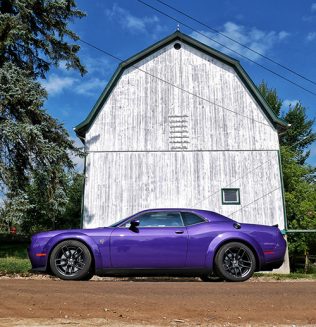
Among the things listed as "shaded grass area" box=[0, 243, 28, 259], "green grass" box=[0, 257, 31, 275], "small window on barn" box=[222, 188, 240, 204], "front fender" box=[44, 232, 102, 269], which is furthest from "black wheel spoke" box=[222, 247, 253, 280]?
"shaded grass area" box=[0, 243, 28, 259]

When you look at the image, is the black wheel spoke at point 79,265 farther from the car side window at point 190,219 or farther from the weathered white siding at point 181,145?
the weathered white siding at point 181,145

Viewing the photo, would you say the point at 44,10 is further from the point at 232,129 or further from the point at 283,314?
the point at 283,314

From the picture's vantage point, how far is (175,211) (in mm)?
7488

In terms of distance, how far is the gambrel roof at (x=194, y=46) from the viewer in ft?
52.1

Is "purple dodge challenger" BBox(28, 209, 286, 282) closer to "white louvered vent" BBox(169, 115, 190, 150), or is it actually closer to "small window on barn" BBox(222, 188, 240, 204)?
"small window on barn" BBox(222, 188, 240, 204)

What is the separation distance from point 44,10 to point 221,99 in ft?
25.8

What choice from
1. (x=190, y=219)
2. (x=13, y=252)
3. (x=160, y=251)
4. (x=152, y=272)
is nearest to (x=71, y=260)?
(x=152, y=272)

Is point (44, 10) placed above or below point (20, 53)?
above

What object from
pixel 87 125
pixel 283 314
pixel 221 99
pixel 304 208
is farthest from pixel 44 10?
pixel 304 208

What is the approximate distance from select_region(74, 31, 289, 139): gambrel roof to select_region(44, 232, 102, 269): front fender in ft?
30.6

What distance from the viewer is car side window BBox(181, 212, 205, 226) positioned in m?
7.30

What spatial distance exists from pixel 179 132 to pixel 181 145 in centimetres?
53

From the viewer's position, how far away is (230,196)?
1506 cm

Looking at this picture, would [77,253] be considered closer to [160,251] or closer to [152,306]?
[160,251]
